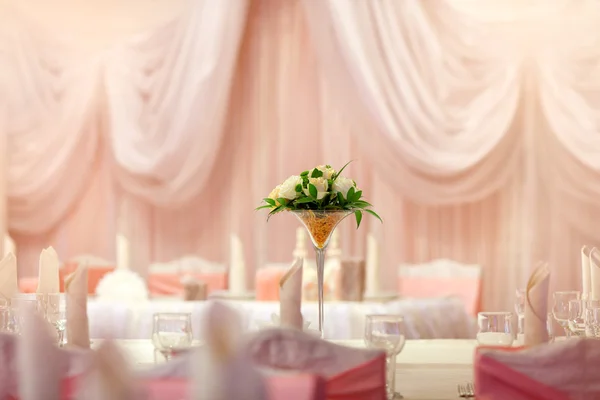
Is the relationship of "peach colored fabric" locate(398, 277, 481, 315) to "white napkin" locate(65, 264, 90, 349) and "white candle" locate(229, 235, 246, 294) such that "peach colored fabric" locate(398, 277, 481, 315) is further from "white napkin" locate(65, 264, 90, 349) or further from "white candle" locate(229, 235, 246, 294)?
"white napkin" locate(65, 264, 90, 349)

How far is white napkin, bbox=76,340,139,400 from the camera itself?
85 centimetres

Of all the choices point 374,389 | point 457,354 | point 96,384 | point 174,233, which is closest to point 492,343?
point 457,354

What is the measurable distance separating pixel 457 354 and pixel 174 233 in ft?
12.2

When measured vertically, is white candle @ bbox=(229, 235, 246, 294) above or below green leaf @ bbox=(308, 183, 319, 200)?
below

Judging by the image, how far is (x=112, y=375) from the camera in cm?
85

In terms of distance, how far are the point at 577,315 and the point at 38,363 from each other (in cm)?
145

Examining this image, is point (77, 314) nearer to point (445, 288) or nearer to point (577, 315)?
point (577, 315)

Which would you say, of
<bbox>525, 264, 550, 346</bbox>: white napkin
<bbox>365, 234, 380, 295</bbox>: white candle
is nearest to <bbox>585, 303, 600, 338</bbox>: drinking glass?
<bbox>525, 264, 550, 346</bbox>: white napkin

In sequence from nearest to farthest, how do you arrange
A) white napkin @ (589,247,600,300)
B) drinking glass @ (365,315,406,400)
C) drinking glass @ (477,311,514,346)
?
drinking glass @ (365,315,406,400) → drinking glass @ (477,311,514,346) → white napkin @ (589,247,600,300)

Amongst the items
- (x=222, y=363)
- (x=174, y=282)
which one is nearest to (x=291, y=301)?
(x=222, y=363)

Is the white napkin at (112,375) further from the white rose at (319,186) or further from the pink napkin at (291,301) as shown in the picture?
the white rose at (319,186)

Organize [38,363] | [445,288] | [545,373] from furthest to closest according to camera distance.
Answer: [445,288], [545,373], [38,363]

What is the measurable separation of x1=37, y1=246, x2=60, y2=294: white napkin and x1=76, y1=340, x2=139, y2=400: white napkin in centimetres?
142

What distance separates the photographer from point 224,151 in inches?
227
